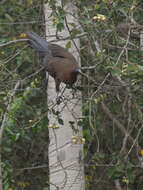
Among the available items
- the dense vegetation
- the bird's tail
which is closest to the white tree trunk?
the dense vegetation

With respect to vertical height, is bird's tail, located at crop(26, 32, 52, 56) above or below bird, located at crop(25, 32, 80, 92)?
above

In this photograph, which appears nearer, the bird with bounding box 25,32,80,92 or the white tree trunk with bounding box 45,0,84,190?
the bird with bounding box 25,32,80,92

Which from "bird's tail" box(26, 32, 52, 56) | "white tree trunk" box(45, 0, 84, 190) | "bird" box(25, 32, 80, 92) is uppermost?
"bird's tail" box(26, 32, 52, 56)

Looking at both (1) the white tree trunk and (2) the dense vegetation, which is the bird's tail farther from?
(1) the white tree trunk

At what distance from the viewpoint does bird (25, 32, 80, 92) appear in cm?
246

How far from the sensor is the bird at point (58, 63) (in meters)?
2.46

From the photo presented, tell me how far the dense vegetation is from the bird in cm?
8

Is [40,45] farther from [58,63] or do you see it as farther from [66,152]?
[66,152]

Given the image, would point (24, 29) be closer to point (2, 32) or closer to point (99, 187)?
point (2, 32)

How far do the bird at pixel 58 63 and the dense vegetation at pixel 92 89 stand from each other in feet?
0.26

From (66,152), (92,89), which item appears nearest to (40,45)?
(92,89)

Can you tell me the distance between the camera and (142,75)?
7.43ft

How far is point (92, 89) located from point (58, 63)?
0.47 metres

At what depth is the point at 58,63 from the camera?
248 centimetres
